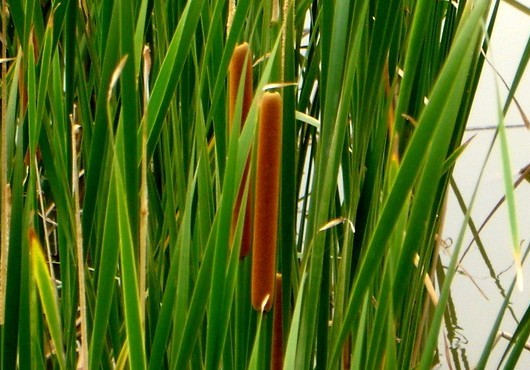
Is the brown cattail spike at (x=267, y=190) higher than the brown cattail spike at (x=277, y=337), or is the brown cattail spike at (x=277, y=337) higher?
the brown cattail spike at (x=267, y=190)

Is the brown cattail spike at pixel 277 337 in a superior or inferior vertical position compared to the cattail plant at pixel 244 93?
inferior

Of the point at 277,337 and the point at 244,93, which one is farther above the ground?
the point at 244,93

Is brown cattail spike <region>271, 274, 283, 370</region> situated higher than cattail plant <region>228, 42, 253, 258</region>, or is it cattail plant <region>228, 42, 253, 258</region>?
cattail plant <region>228, 42, 253, 258</region>

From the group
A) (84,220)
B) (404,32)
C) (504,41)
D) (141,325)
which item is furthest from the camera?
(504,41)

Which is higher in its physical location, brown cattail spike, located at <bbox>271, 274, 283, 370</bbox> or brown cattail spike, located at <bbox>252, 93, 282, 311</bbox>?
brown cattail spike, located at <bbox>252, 93, 282, 311</bbox>

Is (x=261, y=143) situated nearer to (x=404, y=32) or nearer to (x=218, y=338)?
(x=218, y=338)

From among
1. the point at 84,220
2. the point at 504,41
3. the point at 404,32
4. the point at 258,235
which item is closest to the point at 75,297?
the point at 84,220

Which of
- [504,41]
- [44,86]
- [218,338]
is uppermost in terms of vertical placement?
[504,41]

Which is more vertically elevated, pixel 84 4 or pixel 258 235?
pixel 84 4
